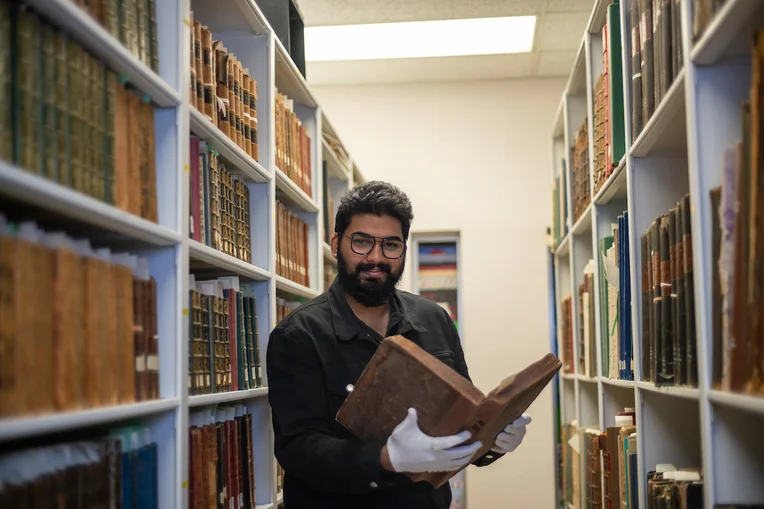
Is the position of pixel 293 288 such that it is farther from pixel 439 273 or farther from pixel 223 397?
pixel 439 273

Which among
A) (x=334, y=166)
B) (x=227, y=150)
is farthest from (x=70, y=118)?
(x=334, y=166)

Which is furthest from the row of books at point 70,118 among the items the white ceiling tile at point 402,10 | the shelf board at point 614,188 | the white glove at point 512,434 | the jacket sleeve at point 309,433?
the white ceiling tile at point 402,10

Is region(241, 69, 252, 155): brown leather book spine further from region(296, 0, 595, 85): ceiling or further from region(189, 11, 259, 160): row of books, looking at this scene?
region(296, 0, 595, 85): ceiling

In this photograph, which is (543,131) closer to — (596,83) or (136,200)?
(596,83)

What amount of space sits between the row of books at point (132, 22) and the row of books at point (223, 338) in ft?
1.79

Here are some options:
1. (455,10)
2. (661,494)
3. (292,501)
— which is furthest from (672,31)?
(455,10)

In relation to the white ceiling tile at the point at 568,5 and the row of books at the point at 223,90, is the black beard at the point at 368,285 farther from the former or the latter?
the white ceiling tile at the point at 568,5

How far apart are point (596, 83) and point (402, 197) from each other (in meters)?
0.95

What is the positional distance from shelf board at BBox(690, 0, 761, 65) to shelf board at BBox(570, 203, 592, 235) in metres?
1.44

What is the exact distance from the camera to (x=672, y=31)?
1652 millimetres

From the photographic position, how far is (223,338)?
208 cm

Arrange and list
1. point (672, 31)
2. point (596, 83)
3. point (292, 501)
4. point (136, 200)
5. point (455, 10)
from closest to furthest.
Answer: point (136, 200), point (672, 31), point (292, 501), point (596, 83), point (455, 10)

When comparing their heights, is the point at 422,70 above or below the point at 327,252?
above

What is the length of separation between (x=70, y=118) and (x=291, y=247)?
5.35ft
